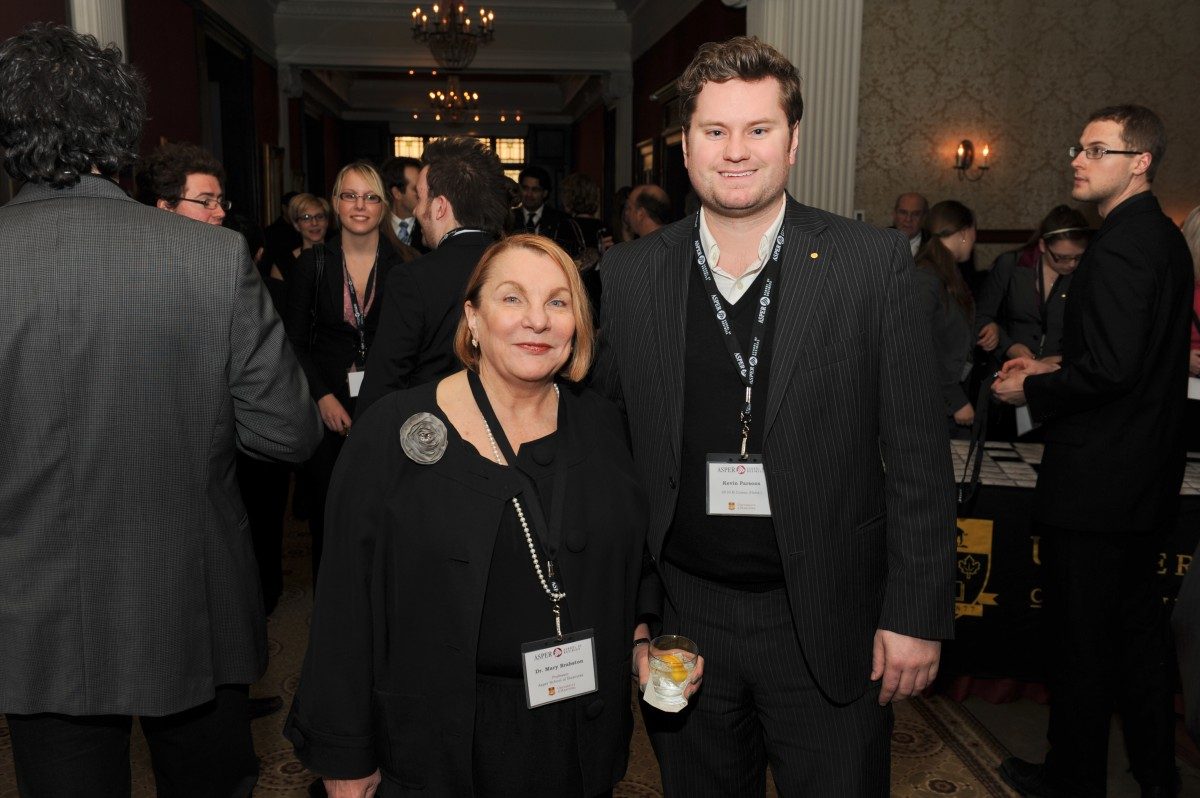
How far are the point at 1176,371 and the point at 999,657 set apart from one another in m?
1.23

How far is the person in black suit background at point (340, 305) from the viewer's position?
11.5ft

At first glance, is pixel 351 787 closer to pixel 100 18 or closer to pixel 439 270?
pixel 439 270

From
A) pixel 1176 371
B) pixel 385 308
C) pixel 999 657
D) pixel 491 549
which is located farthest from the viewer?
pixel 999 657

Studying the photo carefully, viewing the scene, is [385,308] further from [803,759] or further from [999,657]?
[999,657]

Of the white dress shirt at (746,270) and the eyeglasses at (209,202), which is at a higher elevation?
the eyeglasses at (209,202)

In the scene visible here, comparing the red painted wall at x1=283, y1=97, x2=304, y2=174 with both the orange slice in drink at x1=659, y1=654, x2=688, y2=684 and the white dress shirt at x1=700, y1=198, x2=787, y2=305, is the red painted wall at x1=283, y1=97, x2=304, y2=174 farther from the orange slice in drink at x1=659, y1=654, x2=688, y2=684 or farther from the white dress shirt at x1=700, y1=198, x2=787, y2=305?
the orange slice in drink at x1=659, y1=654, x2=688, y2=684

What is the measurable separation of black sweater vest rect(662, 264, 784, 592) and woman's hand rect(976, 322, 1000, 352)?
2.88 m

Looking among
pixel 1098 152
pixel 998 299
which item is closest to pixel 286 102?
pixel 998 299

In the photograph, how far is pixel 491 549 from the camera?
1.53 metres

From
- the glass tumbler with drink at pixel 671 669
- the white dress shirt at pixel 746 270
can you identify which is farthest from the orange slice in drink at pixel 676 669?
the white dress shirt at pixel 746 270

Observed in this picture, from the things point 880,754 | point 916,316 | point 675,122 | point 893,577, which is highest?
point 675,122

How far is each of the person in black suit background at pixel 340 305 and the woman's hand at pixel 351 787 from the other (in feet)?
6.61

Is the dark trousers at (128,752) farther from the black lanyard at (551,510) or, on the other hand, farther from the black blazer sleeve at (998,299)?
the black blazer sleeve at (998,299)

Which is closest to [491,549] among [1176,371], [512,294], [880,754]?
[512,294]
